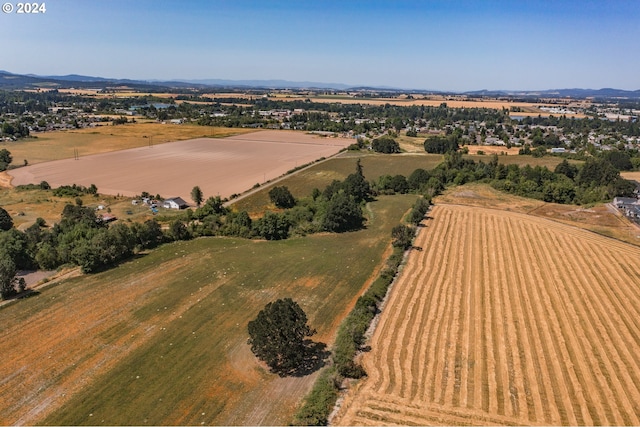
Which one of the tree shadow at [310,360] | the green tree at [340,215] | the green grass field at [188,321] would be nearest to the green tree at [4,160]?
the green grass field at [188,321]

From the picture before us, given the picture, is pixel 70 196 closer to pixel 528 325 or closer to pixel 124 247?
pixel 124 247

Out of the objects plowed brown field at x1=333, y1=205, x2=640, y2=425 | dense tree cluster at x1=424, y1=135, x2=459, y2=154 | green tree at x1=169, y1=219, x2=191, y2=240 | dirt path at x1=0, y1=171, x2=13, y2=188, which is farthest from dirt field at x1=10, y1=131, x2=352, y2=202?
plowed brown field at x1=333, y1=205, x2=640, y2=425

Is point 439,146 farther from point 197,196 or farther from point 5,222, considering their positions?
point 5,222

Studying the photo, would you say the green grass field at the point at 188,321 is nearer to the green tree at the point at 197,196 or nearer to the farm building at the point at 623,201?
the green tree at the point at 197,196

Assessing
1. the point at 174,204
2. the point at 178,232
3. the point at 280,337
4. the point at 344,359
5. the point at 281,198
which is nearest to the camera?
the point at 280,337

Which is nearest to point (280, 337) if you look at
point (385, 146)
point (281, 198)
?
point (281, 198)
